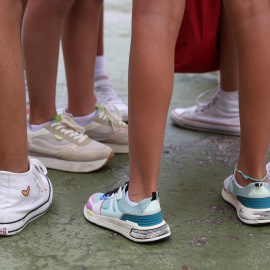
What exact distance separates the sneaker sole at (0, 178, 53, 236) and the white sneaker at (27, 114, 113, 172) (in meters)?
0.29

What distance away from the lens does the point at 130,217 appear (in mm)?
1389

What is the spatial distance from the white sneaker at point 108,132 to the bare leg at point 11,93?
60 centimetres

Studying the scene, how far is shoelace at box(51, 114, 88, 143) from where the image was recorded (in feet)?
6.21

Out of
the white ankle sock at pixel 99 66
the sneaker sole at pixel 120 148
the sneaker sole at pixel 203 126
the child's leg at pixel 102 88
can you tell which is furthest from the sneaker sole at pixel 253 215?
the white ankle sock at pixel 99 66

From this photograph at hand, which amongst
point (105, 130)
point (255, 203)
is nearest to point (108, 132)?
point (105, 130)

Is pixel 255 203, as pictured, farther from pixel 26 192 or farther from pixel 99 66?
pixel 99 66

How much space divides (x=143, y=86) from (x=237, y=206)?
0.46m

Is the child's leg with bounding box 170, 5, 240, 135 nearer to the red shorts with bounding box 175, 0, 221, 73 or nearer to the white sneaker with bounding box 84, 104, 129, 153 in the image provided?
the red shorts with bounding box 175, 0, 221, 73

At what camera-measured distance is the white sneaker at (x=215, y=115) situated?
7.29ft

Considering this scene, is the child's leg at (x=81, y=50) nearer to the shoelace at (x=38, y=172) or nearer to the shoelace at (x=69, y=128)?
the shoelace at (x=69, y=128)

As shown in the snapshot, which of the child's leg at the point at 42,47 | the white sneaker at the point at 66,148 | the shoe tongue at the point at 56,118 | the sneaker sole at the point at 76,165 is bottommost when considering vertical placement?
the sneaker sole at the point at 76,165

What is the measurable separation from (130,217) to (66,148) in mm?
555

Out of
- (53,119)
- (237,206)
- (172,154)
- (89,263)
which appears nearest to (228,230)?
(237,206)

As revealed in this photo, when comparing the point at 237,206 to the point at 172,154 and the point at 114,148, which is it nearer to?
the point at 172,154
